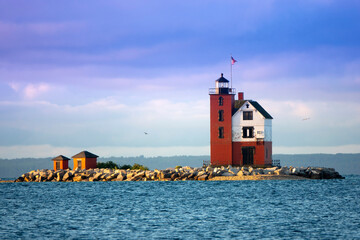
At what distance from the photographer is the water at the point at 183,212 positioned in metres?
26.6

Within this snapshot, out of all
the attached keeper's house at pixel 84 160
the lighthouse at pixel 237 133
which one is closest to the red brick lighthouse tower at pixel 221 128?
the lighthouse at pixel 237 133

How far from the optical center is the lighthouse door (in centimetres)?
6375

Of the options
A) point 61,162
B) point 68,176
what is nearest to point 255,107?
point 68,176

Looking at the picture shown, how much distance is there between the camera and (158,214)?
33531 mm

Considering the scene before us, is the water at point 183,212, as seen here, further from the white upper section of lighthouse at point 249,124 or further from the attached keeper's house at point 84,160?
the white upper section of lighthouse at point 249,124

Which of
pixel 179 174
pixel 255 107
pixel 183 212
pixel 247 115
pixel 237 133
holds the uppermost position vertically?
pixel 255 107

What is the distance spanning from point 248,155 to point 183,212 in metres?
30.6

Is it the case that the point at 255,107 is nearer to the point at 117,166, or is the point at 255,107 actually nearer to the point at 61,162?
the point at 117,166

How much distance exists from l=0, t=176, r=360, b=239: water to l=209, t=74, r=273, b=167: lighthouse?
417 inches

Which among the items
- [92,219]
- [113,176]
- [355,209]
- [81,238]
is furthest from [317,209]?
[113,176]

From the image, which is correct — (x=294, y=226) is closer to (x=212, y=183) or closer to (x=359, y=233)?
(x=359, y=233)

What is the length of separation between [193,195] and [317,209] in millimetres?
11804

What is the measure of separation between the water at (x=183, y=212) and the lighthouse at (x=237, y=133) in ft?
34.8

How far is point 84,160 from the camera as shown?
6238 centimetres
